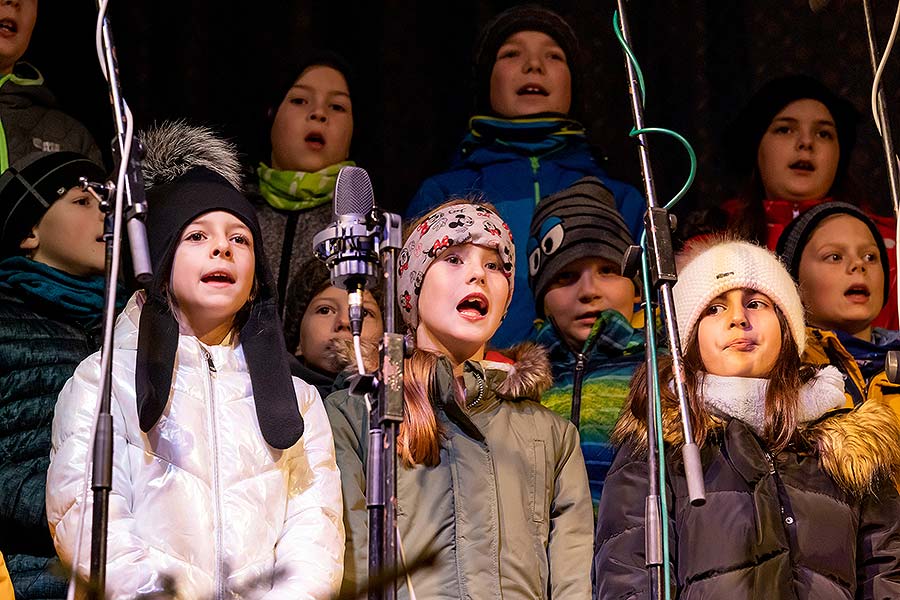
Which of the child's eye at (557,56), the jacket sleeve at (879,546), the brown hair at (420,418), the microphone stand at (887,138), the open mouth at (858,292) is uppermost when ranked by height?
the child's eye at (557,56)

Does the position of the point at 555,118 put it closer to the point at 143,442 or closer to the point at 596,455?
the point at 596,455

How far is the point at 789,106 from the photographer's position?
17.1 feet

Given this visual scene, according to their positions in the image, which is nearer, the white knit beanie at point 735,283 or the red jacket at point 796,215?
the white knit beanie at point 735,283

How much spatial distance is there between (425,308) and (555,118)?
59.0 inches

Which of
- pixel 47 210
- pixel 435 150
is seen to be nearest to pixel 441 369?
pixel 47 210

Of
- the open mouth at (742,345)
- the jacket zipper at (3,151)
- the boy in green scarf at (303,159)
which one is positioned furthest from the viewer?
the boy in green scarf at (303,159)

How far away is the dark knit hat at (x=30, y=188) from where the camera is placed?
13.8ft

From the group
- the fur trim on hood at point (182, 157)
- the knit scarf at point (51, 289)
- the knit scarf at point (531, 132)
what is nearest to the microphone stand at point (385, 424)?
the fur trim on hood at point (182, 157)

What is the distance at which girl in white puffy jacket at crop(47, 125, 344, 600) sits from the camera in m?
3.14

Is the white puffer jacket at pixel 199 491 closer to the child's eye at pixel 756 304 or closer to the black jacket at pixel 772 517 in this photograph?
the black jacket at pixel 772 517

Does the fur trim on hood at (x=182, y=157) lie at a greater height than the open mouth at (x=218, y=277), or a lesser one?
greater

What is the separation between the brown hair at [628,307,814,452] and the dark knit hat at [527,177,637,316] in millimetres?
784

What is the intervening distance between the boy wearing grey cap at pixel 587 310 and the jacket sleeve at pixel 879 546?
32.4 inches

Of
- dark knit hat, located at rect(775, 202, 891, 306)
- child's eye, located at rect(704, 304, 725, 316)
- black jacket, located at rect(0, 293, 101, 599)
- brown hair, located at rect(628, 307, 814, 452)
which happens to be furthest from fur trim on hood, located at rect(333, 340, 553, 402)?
dark knit hat, located at rect(775, 202, 891, 306)
